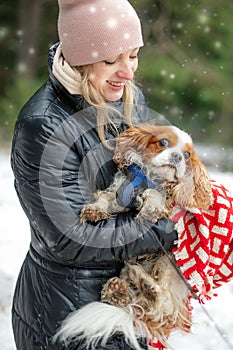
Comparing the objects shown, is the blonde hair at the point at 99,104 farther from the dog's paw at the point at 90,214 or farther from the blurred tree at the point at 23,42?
the blurred tree at the point at 23,42

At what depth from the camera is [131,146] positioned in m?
2.04

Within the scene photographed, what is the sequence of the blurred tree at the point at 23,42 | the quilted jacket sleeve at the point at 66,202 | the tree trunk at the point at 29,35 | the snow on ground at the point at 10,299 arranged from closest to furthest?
1. the quilted jacket sleeve at the point at 66,202
2. the snow on ground at the point at 10,299
3. the blurred tree at the point at 23,42
4. the tree trunk at the point at 29,35

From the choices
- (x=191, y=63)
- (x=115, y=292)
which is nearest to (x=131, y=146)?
(x=115, y=292)

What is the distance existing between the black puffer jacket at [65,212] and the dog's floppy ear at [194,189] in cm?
10

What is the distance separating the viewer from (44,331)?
212cm

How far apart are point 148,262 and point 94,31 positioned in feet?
2.48

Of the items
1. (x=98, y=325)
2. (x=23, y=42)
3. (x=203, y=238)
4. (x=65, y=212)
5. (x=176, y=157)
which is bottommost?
(x=23, y=42)

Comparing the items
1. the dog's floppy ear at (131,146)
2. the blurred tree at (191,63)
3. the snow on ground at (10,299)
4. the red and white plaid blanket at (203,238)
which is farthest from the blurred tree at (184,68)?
the red and white plaid blanket at (203,238)

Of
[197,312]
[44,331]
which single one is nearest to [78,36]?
[44,331]

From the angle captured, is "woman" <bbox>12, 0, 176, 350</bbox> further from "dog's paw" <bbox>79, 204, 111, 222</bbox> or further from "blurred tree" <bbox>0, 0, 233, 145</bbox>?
"blurred tree" <bbox>0, 0, 233, 145</bbox>

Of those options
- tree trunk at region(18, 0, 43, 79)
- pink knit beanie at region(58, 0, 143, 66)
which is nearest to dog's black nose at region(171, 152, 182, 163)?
pink knit beanie at region(58, 0, 143, 66)

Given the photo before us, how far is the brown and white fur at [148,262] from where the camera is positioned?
6.53 feet

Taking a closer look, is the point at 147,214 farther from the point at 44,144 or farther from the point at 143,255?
the point at 44,144

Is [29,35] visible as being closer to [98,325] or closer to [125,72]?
[125,72]
